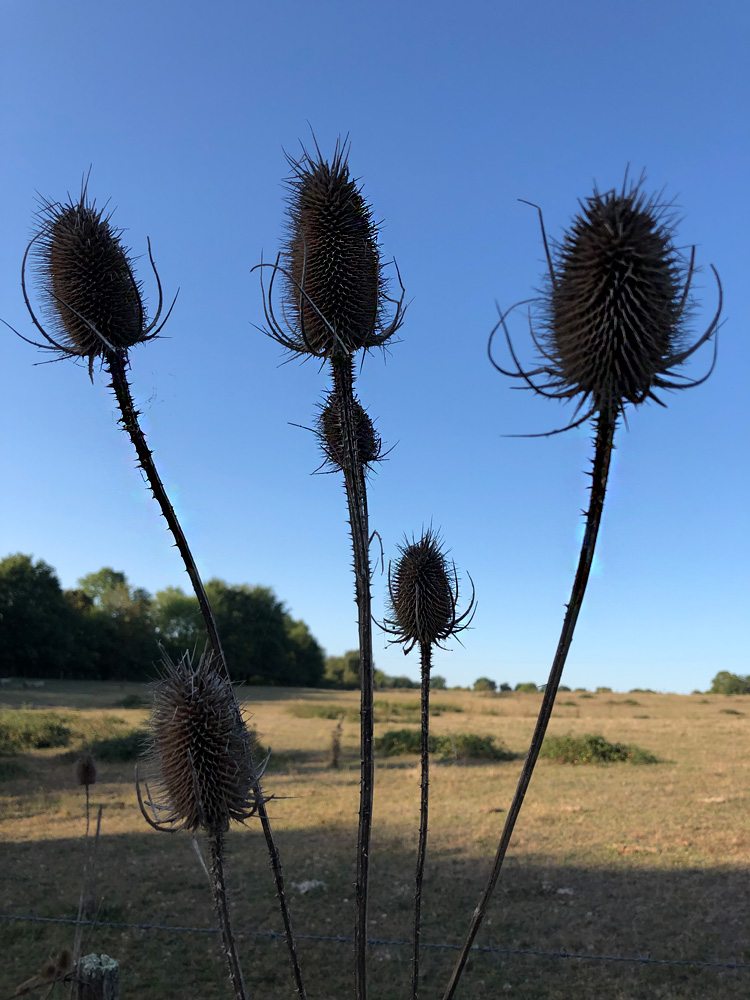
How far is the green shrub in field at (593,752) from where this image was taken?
1780cm

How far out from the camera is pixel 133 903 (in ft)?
28.0

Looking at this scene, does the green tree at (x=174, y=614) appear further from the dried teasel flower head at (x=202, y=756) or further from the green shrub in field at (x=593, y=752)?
the dried teasel flower head at (x=202, y=756)

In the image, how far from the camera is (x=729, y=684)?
29.9 meters

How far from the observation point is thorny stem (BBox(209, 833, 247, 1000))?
102 inches

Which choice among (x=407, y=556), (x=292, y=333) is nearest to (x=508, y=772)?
(x=407, y=556)

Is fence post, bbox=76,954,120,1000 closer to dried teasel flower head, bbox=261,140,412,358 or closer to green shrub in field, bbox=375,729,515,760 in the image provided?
dried teasel flower head, bbox=261,140,412,358

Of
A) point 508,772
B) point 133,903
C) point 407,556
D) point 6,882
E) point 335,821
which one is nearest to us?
point 407,556

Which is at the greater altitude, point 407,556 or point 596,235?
point 596,235

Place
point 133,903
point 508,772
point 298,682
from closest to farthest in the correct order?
1. point 133,903
2. point 508,772
3. point 298,682

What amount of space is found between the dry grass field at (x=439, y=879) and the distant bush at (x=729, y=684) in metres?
11.2

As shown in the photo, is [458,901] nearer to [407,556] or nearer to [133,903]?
[133,903]

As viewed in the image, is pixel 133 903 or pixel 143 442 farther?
pixel 133 903

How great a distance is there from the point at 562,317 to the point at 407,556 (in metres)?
2.02

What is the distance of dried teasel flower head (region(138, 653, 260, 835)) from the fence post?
1.39 metres
